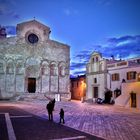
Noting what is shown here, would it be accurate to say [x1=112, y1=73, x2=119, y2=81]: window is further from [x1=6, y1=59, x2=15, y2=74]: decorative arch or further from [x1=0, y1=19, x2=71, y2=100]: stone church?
[x1=6, y1=59, x2=15, y2=74]: decorative arch

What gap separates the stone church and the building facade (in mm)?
5921

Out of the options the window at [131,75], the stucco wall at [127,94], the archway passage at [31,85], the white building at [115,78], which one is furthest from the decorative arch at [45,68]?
the window at [131,75]

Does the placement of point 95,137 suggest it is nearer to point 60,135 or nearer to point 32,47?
point 60,135

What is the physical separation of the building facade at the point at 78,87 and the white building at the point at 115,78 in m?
7.54

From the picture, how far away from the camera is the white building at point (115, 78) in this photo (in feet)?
90.4

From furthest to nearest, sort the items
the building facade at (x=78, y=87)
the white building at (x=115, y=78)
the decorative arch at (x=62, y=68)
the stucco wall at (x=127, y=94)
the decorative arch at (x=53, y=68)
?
the building facade at (x=78, y=87) → the decorative arch at (x=62, y=68) → the decorative arch at (x=53, y=68) → the white building at (x=115, y=78) → the stucco wall at (x=127, y=94)

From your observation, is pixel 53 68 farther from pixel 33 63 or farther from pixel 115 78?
pixel 115 78

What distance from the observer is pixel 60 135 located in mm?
9844

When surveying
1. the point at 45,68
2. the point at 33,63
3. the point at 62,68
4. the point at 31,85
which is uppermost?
the point at 33,63

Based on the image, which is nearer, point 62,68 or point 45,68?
point 45,68

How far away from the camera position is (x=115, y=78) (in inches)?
1284

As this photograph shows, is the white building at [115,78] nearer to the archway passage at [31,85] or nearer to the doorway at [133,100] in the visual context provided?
the doorway at [133,100]

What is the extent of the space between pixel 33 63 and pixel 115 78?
53.9ft

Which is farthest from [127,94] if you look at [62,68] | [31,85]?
[31,85]
